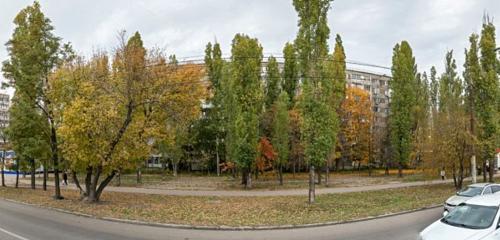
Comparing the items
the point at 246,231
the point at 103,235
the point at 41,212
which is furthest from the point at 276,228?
the point at 41,212

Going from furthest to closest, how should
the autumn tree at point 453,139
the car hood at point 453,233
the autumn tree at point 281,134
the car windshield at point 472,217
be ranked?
the autumn tree at point 281,134 < the autumn tree at point 453,139 < the car windshield at point 472,217 < the car hood at point 453,233

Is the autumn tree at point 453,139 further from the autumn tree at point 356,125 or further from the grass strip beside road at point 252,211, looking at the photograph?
the autumn tree at point 356,125

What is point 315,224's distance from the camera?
13.6 m

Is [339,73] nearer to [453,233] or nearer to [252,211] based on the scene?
[252,211]

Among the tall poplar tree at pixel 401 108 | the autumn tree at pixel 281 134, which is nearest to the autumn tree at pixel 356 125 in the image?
the tall poplar tree at pixel 401 108

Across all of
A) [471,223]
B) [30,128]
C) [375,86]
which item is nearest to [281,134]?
[30,128]

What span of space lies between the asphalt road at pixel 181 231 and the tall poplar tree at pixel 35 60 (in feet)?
34.7

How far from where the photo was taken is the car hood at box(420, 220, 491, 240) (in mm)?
7703

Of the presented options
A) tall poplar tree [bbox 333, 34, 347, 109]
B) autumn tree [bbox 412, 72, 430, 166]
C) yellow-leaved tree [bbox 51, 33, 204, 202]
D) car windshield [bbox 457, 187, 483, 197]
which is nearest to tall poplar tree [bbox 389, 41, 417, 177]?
autumn tree [bbox 412, 72, 430, 166]

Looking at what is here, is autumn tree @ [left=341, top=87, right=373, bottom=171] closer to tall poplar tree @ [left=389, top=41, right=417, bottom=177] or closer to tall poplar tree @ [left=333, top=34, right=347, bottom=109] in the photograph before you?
tall poplar tree @ [left=389, top=41, right=417, bottom=177]

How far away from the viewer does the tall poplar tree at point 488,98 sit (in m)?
27.7

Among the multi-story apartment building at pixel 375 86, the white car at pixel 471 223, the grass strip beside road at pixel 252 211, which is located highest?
the multi-story apartment building at pixel 375 86

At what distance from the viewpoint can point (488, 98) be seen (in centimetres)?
2795

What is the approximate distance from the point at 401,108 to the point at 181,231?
3811cm
